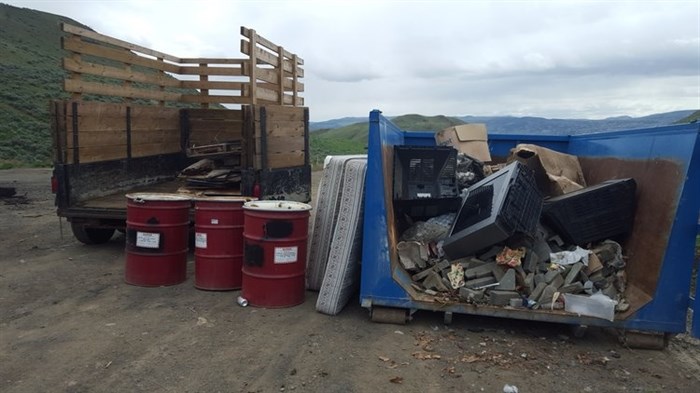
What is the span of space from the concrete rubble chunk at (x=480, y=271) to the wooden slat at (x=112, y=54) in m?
6.16

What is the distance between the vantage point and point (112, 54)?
827 cm

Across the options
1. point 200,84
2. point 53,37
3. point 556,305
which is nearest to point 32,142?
point 200,84

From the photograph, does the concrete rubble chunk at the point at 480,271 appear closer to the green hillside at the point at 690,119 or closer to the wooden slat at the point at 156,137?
the green hillside at the point at 690,119

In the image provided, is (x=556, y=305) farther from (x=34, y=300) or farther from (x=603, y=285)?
(x=34, y=300)

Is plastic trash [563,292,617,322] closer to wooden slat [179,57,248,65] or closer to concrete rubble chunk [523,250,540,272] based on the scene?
concrete rubble chunk [523,250,540,272]

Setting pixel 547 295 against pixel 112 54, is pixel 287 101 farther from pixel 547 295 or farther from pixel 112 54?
pixel 547 295

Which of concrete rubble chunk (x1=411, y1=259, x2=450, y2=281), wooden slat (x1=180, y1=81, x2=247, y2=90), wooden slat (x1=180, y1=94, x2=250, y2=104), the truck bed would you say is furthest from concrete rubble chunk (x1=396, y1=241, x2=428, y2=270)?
wooden slat (x1=180, y1=81, x2=247, y2=90)

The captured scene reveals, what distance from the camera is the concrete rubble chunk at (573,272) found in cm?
471

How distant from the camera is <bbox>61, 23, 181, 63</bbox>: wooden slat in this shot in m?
7.28

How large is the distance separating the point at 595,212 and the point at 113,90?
22.7 ft

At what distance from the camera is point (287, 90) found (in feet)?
34.2

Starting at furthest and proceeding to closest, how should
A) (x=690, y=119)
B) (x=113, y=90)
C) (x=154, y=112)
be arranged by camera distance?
1. (x=154, y=112)
2. (x=113, y=90)
3. (x=690, y=119)

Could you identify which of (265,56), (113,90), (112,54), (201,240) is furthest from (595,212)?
(112,54)

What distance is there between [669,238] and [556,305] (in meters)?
1.05
